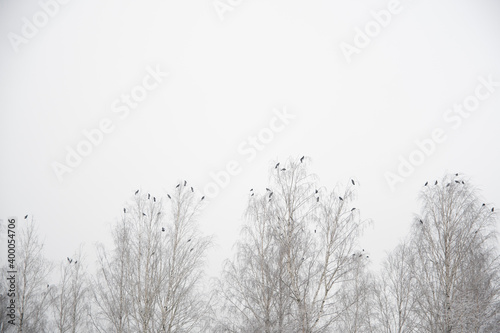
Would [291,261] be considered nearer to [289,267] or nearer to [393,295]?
[289,267]

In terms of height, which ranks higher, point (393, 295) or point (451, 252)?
point (451, 252)

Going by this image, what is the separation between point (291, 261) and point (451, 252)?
718 centimetres

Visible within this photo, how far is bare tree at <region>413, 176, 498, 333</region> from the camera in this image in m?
13.5

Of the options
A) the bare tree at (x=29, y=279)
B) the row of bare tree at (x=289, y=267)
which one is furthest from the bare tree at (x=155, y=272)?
the bare tree at (x=29, y=279)

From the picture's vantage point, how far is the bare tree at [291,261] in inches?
484

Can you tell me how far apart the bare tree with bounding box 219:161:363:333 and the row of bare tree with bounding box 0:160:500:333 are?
1.7 inches

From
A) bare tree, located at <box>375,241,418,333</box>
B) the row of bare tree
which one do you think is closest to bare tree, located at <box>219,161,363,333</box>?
the row of bare tree

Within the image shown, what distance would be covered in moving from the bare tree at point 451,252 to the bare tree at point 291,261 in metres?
4.20

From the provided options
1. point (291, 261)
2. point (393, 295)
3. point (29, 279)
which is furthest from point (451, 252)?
point (29, 279)

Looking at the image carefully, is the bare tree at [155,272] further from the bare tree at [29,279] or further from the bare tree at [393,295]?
the bare tree at [393,295]

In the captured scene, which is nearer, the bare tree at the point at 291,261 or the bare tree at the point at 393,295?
the bare tree at the point at 291,261

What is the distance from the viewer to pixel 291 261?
12.7m

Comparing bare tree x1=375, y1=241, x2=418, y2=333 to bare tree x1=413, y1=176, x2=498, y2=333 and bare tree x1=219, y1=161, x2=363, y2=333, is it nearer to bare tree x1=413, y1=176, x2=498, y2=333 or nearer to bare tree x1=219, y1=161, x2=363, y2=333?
bare tree x1=413, y1=176, x2=498, y2=333

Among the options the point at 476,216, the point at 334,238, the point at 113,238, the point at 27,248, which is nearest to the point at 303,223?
the point at 334,238
